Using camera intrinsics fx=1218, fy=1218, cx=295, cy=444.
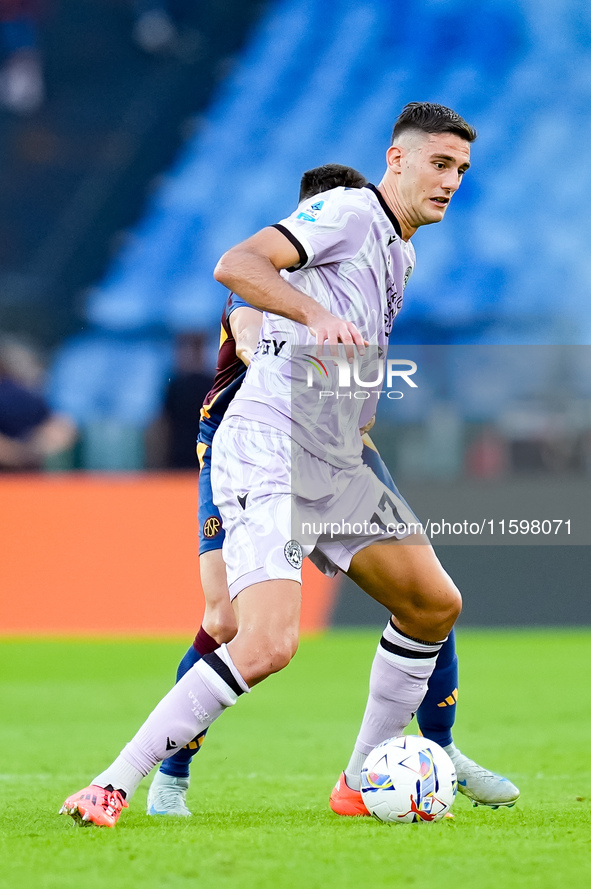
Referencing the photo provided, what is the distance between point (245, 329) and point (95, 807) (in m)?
1.62

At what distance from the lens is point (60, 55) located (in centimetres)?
2134

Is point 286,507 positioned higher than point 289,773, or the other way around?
point 286,507

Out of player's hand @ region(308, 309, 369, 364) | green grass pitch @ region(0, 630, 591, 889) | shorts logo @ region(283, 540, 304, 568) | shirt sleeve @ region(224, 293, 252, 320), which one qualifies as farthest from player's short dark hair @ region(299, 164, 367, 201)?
green grass pitch @ region(0, 630, 591, 889)

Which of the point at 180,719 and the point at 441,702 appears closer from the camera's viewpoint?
the point at 180,719

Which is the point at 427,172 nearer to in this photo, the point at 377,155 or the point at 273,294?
the point at 273,294

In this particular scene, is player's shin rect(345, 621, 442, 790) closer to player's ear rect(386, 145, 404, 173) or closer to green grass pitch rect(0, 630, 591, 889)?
green grass pitch rect(0, 630, 591, 889)

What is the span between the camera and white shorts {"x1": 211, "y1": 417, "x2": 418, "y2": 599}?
343 centimetres

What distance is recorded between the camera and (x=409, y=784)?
3465 millimetres

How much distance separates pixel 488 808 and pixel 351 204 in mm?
1983

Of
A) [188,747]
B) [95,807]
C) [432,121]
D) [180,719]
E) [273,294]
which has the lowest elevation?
[95,807]

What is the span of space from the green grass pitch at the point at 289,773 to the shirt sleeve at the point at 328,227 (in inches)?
62.5

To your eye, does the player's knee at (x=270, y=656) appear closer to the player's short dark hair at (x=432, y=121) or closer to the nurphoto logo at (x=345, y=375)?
the nurphoto logo at (x=345, y=375)

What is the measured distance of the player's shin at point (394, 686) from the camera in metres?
3.80

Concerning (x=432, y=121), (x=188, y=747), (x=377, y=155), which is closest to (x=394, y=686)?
(x=188, y=747)
